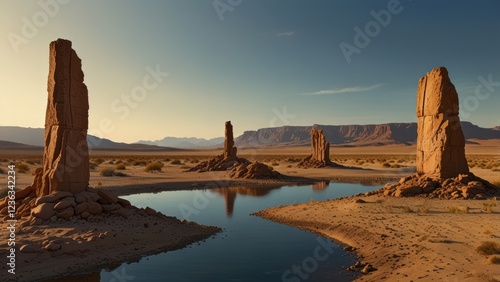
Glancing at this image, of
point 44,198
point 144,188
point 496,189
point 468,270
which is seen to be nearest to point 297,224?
point 468,270

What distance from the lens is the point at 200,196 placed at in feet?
86.5

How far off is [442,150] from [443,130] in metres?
1.02

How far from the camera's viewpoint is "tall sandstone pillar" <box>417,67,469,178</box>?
19.5 meters

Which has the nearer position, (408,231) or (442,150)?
(408,231)

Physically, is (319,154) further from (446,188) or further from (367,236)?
(367,236)

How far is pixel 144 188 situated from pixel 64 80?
1697 cm

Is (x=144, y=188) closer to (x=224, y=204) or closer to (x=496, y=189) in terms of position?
(x=224, y=204)

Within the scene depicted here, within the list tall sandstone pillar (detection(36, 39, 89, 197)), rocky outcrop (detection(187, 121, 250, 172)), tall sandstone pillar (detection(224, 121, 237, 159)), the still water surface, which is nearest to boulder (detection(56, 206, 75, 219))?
tall sandstone pillar (detection(36, 39, 89, 197))

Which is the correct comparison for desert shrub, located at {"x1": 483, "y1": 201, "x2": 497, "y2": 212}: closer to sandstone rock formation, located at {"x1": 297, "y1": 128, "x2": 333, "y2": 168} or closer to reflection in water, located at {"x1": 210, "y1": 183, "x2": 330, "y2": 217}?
reflection in water, located at {"x1": 210, "y1": 183, "x2": 330, "y2": 217}

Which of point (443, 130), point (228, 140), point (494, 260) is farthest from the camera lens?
point (228, 140)

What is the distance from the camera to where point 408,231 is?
44.3 feet

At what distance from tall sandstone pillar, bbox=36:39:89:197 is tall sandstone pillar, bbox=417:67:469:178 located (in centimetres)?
1665

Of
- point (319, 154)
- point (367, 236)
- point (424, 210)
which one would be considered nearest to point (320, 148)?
point (319, 154)

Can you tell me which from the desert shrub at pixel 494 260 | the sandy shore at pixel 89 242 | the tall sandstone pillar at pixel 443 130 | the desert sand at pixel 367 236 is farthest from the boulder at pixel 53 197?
the tall sandstone pillar at pixel 443 130
